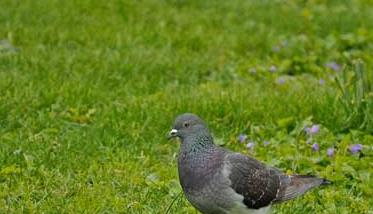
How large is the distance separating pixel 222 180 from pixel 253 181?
0.31 metres

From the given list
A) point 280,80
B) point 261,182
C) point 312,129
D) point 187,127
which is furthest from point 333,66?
point 187,127

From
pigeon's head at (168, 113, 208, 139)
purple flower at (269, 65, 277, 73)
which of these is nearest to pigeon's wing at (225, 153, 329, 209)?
pigeon's head at (168, 113, 208, 139)

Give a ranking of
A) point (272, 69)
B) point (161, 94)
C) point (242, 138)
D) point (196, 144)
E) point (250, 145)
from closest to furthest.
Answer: point (196, 144) < point (250, 145) < point (242, 138) < point (161, 94) < point (272, 69)

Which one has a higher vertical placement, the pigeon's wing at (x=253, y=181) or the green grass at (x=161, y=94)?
the pigeon's wing at (x=253, y=181)

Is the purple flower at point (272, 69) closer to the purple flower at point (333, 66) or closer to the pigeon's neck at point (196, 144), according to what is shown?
the purple flower at point (333, 66)

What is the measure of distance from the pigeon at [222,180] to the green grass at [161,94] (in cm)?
41

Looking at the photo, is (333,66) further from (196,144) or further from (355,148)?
(196,144)

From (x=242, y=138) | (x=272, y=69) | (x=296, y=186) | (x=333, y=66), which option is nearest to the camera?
(x=296, y=186)

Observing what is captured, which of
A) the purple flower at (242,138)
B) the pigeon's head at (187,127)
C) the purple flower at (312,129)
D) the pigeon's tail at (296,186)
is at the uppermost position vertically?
the pigeon's head at (187,127)

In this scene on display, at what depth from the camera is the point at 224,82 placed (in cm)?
866

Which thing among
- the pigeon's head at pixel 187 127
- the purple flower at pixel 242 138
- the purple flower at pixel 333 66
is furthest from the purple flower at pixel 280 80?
the pigeon's head at pixel 187 127

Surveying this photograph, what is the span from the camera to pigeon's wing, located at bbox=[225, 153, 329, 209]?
563 cm

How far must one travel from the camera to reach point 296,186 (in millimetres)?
5973

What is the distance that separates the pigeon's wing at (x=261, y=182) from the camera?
563cm
